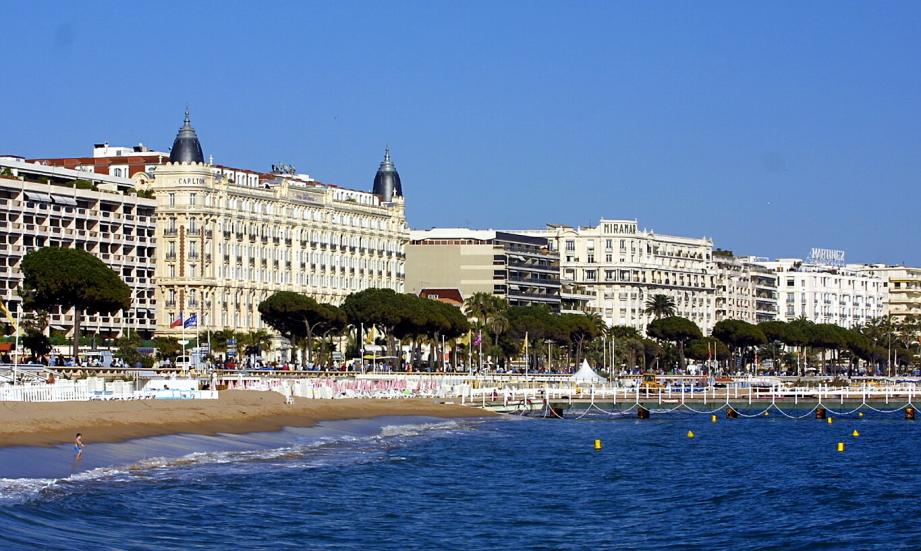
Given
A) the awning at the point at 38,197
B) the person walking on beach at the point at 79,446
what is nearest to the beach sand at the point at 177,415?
the person walking on beach at the point at 79,446

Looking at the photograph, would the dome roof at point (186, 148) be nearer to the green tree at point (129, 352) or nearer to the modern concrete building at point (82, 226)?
the modern concrete building at point (82, 226)

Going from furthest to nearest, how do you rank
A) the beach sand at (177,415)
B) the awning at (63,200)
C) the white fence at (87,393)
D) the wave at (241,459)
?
the awning at (63,200) < the white fence at (87,393) < the beach sand at (177,415) < the wave at (241,459)

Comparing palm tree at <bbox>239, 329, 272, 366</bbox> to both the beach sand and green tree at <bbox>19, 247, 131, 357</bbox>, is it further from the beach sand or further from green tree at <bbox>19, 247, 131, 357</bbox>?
the beach sand

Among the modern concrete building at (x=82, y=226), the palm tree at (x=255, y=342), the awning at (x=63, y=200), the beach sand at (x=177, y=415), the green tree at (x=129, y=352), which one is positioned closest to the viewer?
the beach sand at (x=177, y=415)

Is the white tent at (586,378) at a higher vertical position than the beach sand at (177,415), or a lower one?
higher

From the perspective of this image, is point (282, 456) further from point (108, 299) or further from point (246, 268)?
point (246, 268)

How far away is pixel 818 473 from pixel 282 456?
72.4ft

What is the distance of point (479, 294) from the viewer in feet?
601

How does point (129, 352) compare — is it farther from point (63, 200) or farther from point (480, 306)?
point (480, 306)

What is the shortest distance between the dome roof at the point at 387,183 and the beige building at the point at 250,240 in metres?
7.09

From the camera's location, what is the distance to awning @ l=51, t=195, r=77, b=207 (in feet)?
483

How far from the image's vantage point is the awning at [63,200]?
147 meters

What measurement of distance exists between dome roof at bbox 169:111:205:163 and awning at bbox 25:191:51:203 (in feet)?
54.9

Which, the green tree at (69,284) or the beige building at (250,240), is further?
the beige building at (250,240)
